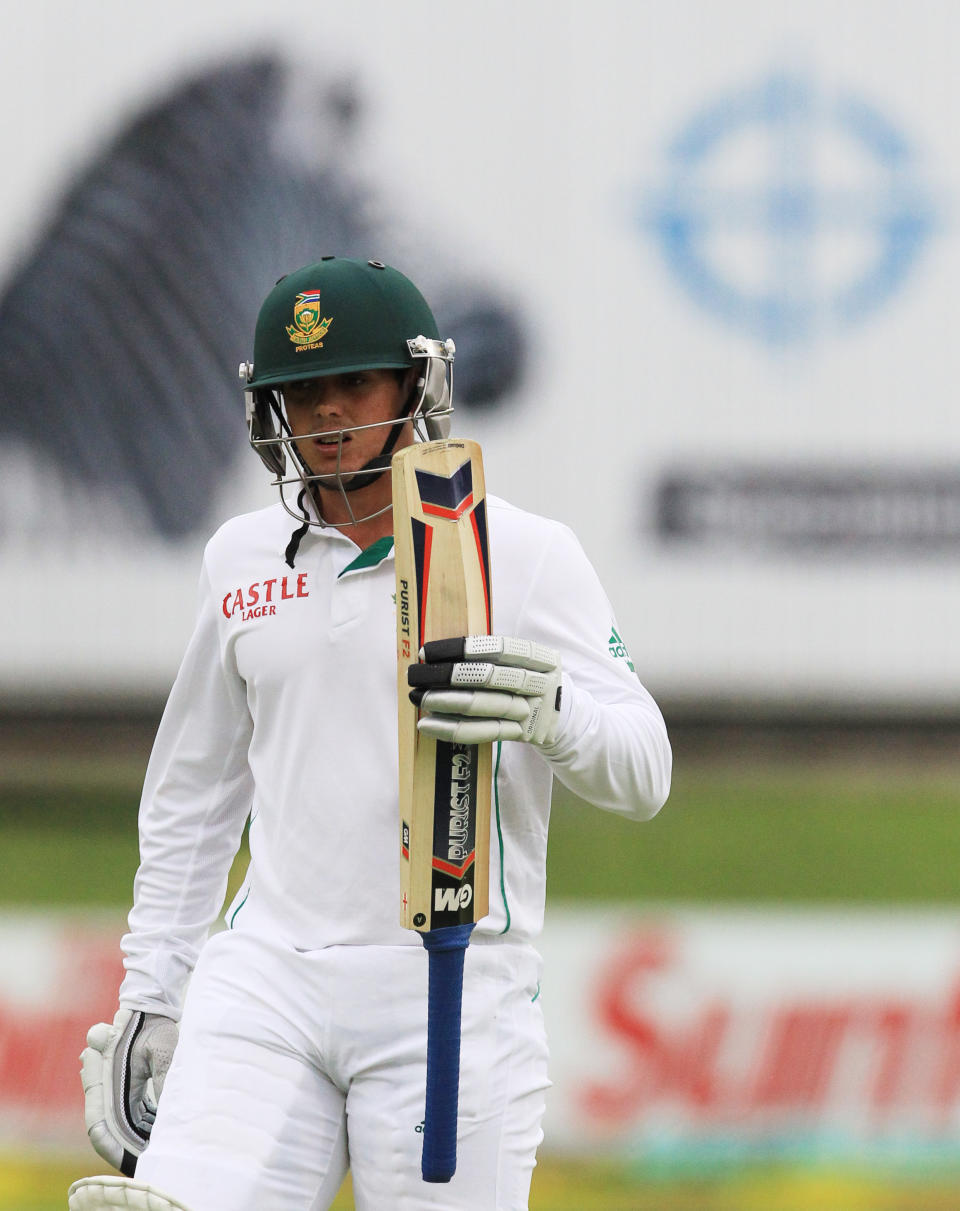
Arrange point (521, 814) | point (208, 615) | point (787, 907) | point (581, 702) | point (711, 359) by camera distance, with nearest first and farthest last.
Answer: point (581, 702), point (521, 814), point (208, 615), point (787, 907), point (711, 359)

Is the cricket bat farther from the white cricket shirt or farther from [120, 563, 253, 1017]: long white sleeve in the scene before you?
[120, 563, 253, 1017]: long white sleeve

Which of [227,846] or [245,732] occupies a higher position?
[245,732]

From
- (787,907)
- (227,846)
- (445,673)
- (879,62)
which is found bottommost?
(787,907)

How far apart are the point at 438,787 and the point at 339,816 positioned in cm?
27

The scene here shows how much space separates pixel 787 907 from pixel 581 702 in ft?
20.2

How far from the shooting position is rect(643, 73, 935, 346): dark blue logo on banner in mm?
11523

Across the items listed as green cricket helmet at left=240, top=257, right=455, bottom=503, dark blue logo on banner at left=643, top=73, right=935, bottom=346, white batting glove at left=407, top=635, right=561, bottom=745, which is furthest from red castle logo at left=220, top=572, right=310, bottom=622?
dark blue logo on banner at left=643, top=73, right=935, bottom=346

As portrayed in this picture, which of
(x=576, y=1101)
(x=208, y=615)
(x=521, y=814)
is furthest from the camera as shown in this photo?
(x=576, y=1101)

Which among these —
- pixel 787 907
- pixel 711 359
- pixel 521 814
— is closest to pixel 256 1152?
pixel 521 814

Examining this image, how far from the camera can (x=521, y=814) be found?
2.47m

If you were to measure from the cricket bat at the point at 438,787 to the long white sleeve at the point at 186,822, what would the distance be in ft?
1.76

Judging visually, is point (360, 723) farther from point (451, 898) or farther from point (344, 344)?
point (344, 344)

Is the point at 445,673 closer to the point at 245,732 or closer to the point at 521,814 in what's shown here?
the point at 521,814

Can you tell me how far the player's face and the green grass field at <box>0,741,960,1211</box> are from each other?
6.04 meters
